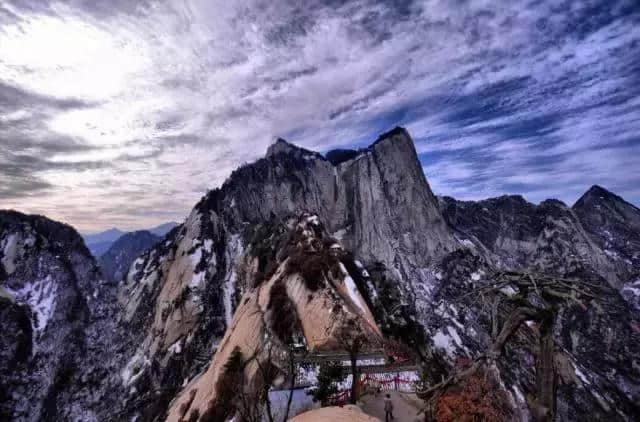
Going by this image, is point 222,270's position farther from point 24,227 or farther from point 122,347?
point 24,227

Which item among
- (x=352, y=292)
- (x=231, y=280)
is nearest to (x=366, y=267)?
(x=352, y=292)

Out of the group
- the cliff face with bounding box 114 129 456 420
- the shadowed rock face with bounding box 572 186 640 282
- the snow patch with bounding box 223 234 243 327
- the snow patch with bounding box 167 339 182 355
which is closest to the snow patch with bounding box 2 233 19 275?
the cliff face with bounding box 114 129 456 420

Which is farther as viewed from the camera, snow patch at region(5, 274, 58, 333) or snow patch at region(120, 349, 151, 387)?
snow patch at region(5, 274, 58, 333)

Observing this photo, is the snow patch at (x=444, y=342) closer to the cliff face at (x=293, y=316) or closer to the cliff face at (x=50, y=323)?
the cliff face at (x=293, y=316)

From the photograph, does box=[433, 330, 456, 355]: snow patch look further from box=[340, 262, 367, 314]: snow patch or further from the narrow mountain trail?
the narrow mountain trail

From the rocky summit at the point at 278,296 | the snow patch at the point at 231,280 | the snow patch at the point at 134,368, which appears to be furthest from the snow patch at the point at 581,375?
the snow patch at the point at 134,368
